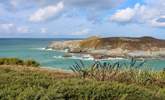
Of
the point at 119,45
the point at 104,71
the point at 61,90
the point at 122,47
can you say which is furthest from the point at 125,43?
the point at 61,90

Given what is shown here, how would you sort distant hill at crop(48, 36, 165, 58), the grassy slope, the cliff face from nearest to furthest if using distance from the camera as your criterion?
the grassy slope → distant hill at crop(48, 36, 165, 58) → the cliff face

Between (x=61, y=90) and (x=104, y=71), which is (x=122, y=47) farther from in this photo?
(x=61, y=90)

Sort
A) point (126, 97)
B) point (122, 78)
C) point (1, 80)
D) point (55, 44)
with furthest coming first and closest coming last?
point (55, 44)
point (122, 78)
point (1, 80)
point (126, 97)

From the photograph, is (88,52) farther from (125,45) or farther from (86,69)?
(86,69)

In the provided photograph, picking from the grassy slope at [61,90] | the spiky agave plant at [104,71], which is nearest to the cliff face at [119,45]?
the spiky agave plant at [104,71]

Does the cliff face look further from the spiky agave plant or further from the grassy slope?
the grassy slope

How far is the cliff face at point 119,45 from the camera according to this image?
74250 mm

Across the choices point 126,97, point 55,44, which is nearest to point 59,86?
point 126,97

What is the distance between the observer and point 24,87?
8.65 meters

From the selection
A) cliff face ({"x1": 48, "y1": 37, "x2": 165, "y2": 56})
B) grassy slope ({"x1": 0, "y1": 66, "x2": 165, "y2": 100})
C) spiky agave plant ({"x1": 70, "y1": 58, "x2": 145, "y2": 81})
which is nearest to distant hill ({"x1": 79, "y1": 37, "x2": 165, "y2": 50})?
cliff face ({"x1": 48, "y1": 37, "x2": 165, "y2": 56})

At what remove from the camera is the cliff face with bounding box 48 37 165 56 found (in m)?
74.2

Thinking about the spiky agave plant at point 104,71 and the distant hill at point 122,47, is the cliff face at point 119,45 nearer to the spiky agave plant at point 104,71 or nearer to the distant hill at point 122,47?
the distant hill at point 122,47

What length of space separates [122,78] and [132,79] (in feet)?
1.48

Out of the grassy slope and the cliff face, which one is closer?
the grassy slope
